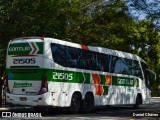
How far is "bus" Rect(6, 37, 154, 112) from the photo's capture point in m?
18.5

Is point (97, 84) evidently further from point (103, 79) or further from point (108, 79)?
point (108, 79)

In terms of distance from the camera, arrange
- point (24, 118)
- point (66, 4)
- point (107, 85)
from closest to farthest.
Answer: point (24, 118), point (107, 85), point (66, 4)

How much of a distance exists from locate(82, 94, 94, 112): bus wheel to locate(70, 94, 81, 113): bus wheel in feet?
1.55

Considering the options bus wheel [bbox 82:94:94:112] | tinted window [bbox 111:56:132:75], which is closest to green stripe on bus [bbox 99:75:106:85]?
tinted window [bbox 111:56:132:75]

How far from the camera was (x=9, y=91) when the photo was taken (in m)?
19.1

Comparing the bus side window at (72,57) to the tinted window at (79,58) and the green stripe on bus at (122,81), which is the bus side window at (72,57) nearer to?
the tinted window at (79,58)

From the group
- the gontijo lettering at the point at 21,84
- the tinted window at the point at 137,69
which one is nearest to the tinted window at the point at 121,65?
the tinted window at the point at 137,69

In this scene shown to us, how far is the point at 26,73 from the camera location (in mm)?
18766

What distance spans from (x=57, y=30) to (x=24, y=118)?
8.33m

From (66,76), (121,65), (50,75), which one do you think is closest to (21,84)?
(50,75)

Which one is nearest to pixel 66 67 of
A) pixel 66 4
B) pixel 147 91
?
pixel 66 4

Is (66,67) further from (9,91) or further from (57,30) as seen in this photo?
(57,30)

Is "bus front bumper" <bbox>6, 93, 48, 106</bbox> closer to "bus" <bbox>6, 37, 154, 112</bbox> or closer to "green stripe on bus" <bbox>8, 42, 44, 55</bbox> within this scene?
"bus" <bbox>6, 37, 154, 112</bbox>

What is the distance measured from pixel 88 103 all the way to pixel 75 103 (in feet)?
4.24
